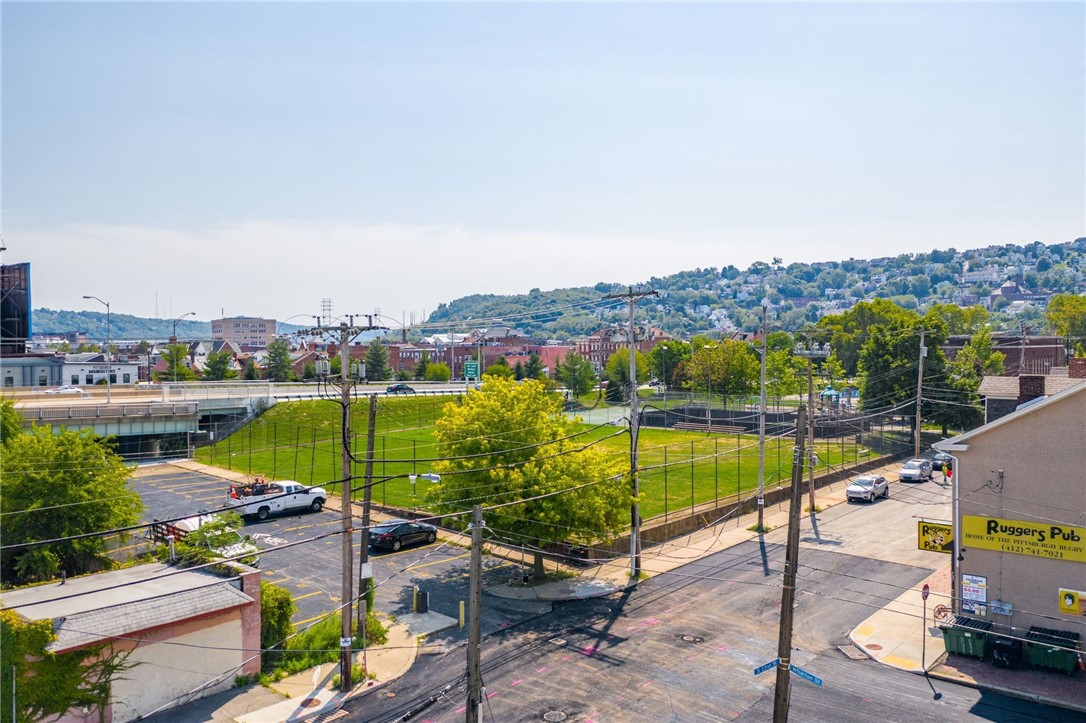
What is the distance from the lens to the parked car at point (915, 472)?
53031 millimetres

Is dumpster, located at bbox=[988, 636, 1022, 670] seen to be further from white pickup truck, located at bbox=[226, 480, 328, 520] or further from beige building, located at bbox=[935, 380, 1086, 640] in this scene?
white pickup truck, located at bbox=[226, 480, 328, 520]

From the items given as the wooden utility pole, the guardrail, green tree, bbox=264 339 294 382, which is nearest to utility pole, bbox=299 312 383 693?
the wooden utility pole

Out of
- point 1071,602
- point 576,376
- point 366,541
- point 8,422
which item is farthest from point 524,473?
point 576,376

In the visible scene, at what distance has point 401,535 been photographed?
114 feet

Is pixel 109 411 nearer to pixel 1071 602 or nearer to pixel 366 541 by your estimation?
pixel 366 541

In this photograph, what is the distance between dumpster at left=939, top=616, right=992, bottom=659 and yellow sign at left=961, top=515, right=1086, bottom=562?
258cm

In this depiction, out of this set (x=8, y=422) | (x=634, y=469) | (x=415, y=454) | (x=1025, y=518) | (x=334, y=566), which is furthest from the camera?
(x=415, y=454)

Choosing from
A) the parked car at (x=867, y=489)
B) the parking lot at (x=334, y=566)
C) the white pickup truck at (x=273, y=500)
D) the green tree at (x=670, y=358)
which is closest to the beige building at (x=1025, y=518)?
the parking lot at (x=334, y=566)

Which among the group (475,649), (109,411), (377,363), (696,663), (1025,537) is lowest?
(696,663)

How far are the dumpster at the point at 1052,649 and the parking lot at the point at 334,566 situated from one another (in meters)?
15.9

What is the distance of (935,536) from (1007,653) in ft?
17.4

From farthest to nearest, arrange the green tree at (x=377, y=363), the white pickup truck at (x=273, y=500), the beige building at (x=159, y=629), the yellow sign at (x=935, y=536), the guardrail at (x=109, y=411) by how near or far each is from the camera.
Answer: the green tree at (x=377, y=363)
the guardrail at (x=109, y=411)
the white pickup truck at (x=273, y=500)
the yellow sign at (x=935, y=536)
the beige building at (x=159, y=629)

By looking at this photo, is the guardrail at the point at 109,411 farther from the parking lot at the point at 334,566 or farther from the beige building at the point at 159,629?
the beige building at the point at 159,629

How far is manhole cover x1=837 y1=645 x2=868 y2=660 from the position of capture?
24.2 meters
